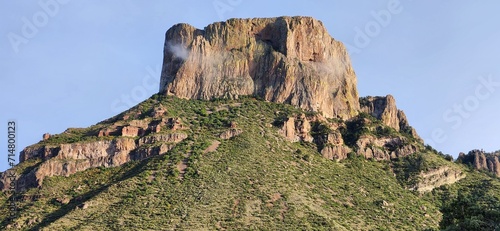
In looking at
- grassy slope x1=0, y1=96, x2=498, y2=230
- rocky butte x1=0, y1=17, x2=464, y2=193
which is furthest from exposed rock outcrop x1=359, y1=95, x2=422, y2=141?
grassy slope x1=0, y1=96, x2=498, y2=230

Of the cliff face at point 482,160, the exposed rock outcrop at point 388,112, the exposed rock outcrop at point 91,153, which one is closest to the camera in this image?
the exposed rock outcrop at point 91,153

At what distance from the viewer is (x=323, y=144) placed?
479 ft

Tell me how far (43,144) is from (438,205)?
65562 mm

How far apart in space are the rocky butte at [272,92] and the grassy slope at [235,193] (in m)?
4.40

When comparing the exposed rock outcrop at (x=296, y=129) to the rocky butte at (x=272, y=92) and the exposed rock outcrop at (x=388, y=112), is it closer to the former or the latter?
the rocky butte at (x=272, y=92)

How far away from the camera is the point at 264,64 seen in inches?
6427

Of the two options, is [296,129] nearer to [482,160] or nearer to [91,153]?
[91,153]

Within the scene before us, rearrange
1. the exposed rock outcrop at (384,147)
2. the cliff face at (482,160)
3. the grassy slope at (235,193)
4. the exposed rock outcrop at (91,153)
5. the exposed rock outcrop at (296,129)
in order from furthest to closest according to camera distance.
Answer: the cliff face at (482,160) < the exposed rock outcrop at (384,147) < the exposed rock outcrop at (296,129) < the exposed rock outcrop at (91,153) < the grassy slope at (235,193)

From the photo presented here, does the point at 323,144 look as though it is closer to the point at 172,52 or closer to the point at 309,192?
the point at 309,192

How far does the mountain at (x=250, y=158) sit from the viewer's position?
Answer: 11212cm

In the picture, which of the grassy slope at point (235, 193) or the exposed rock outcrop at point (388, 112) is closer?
the grassy slope at point (235, 193)

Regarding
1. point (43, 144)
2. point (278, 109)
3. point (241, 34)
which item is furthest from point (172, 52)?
point (43, 144)

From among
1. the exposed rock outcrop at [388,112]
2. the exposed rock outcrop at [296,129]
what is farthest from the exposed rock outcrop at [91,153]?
the exposed rock outcrop at [388,112]

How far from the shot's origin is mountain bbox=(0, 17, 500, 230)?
368ft
